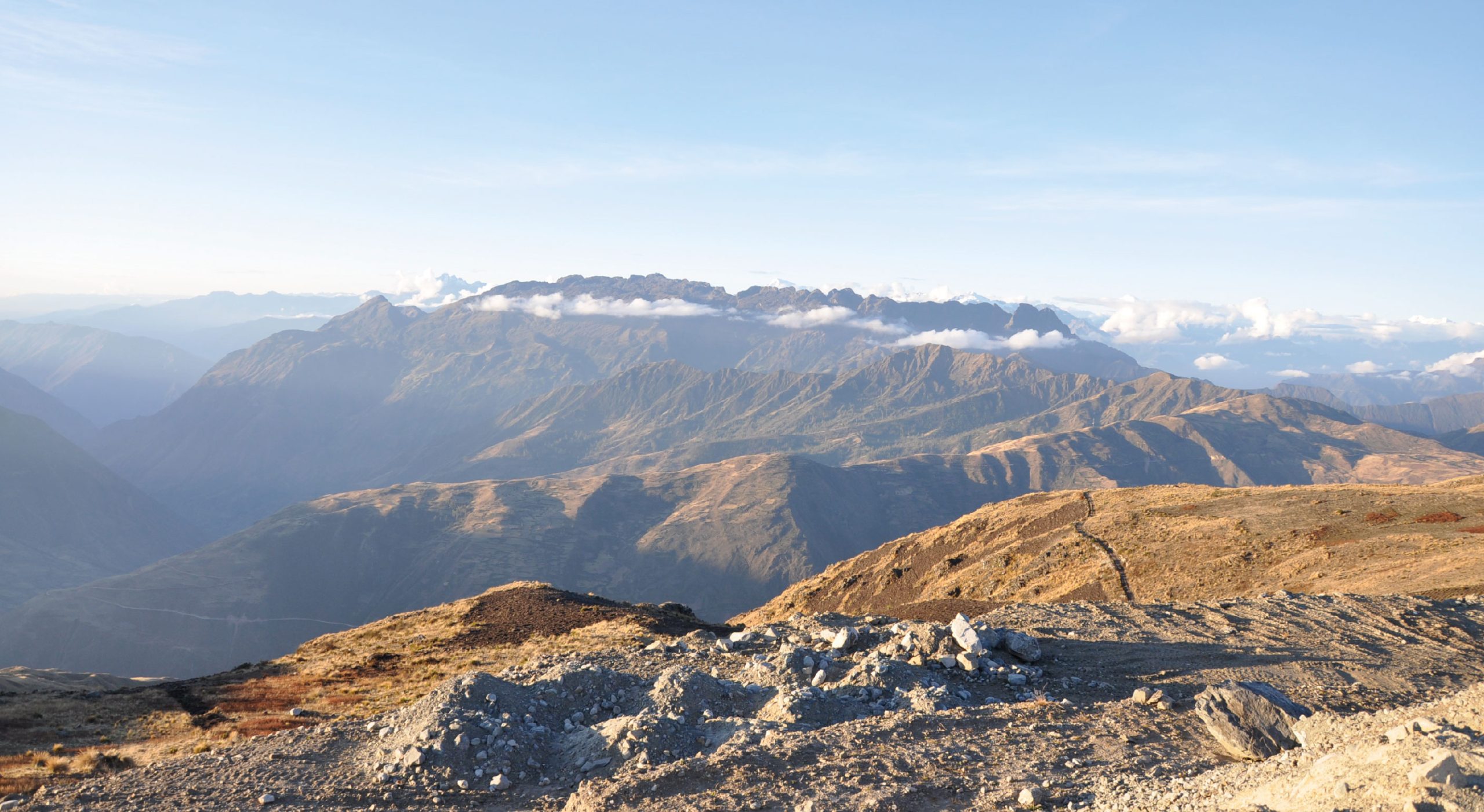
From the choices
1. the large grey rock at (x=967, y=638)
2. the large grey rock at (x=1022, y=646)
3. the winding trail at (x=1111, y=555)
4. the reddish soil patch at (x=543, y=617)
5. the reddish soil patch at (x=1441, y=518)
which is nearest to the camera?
the large grey rock at (x=967, y=638)

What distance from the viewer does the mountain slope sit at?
5866 centimetres

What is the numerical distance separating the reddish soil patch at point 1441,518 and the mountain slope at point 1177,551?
0.17 m

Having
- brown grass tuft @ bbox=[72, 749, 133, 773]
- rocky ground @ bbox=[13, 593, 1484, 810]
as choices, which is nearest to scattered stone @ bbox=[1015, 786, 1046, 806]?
rocky ground @ bbox=[13, 593, 1484, 810]

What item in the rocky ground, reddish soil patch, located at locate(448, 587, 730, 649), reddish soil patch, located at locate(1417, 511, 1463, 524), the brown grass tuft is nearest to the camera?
the rocky ground

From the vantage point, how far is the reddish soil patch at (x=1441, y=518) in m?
64.2

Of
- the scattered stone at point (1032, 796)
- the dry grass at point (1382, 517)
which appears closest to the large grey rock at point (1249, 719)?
the scattered stone at point (1032, 796)

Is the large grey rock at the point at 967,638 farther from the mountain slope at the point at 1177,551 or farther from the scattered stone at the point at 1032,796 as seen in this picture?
the mountain slope at the point at 1177,551

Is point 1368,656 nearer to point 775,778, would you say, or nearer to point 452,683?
point 775,778

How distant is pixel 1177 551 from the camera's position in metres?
71.2

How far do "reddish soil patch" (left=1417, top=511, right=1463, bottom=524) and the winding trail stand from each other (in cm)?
2354

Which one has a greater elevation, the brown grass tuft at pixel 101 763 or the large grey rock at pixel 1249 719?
the large grey rock at pixel 1249 719

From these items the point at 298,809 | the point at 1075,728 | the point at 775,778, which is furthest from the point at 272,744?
the point at 1075,728

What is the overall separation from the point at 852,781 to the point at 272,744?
2161cm

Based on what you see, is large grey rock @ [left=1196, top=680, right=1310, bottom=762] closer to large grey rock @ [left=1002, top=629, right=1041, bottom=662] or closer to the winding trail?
large grey rock @ [left=1002, top=629, right=1041, bottom=662]
